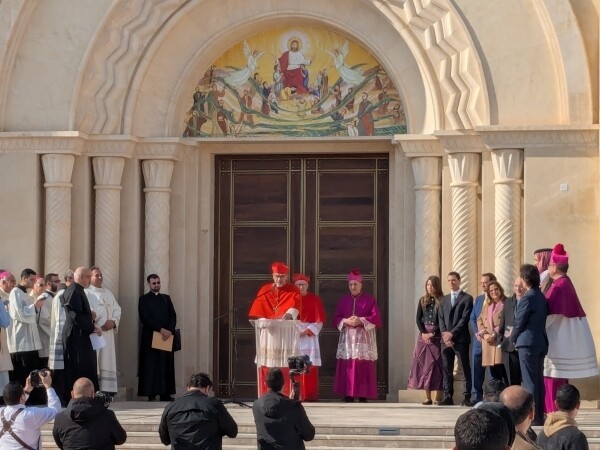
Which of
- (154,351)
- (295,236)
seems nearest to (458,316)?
(295,236)

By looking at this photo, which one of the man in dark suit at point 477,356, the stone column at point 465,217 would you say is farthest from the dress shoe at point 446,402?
the stone column at point 465,217

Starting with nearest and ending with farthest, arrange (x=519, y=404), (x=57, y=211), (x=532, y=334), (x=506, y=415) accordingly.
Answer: (x=506, y=415) < (x=519, y=404) < (x=532, y=334) < (x=57, y=211)

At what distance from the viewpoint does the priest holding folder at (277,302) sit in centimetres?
1778

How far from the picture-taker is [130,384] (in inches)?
738

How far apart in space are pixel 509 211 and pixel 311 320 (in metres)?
2.56

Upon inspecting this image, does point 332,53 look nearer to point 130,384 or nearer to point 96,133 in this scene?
point 96,133

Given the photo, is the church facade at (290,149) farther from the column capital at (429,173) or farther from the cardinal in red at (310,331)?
the cardinal in red at (310,331)

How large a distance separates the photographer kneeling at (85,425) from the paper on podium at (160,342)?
6.83 m

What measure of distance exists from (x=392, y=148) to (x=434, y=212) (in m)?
1.08

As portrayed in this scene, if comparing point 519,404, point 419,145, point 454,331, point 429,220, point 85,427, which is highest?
point 419,145

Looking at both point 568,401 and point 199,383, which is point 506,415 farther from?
point 199,383

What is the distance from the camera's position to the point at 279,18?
61.7 ft

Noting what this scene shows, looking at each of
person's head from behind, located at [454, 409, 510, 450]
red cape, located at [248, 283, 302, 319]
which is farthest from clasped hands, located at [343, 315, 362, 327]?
person's head from behind, located at [454, 409, 510, 450]

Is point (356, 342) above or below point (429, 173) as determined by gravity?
below
